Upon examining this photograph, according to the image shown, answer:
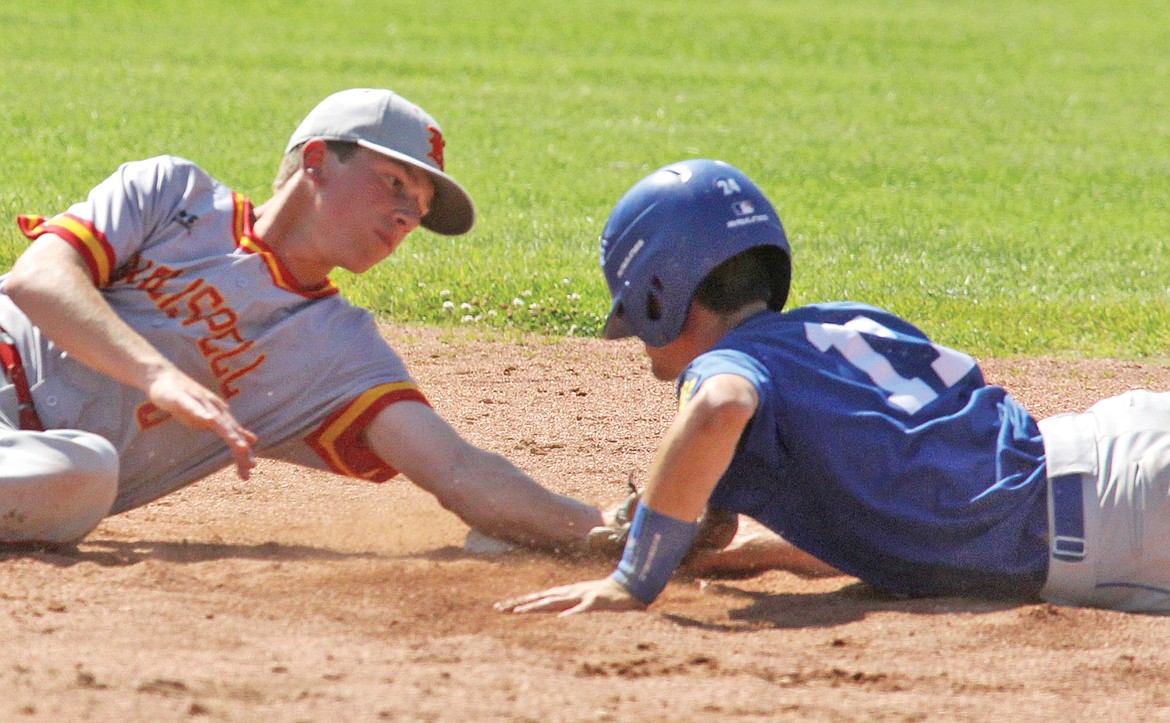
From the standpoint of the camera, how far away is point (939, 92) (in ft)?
66.5

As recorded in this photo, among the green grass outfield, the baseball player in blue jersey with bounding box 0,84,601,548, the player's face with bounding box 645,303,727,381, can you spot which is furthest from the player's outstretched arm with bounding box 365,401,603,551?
the green grass outfield

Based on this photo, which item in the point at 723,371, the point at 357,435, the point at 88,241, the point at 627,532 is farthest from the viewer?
the point at 357,435

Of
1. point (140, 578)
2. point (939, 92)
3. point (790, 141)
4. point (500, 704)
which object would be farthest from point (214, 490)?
point (939, 92)

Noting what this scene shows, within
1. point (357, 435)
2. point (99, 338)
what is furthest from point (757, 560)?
point (99, 338)

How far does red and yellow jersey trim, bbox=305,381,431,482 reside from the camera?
4.72 metres

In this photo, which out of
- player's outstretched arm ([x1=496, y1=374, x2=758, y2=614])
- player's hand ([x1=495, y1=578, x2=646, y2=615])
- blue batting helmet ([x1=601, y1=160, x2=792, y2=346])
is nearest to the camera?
player's outstretched arm ([x1=496, y1=374, x2=758, y2=614])

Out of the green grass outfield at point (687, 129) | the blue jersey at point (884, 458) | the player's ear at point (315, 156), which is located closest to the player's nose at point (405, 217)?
the player's ear at point (315, 156)

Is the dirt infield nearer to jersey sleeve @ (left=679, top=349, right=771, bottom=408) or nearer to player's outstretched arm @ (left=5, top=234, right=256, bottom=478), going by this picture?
player's outstretched arm @ (left=5, top=234, right=256, bottom=478)

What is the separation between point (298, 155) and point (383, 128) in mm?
315

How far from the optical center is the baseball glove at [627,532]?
4.59 m

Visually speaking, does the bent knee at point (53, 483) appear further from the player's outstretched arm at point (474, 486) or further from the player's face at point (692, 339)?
the player's face at point (692, 339)

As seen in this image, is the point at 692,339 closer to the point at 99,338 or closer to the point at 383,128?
the point at 383,128

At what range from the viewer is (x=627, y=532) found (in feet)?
15.2

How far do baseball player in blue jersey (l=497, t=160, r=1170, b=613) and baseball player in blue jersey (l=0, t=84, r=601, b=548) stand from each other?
31.2 inches
